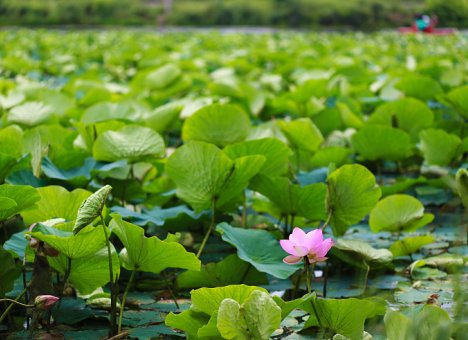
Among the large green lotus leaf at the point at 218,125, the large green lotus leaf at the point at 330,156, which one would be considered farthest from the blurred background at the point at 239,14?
the large green lotus leaf at the point at 218,125

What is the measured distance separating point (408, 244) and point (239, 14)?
57.4 feet

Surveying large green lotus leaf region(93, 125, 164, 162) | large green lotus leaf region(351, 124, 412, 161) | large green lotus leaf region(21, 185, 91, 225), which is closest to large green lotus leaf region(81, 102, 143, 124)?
large green lotus leaf region(93, 125, 164, 162)

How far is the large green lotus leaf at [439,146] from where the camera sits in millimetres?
1422

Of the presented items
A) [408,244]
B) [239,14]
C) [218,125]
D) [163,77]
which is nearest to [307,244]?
[408,244]

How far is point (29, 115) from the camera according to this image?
1560 mm

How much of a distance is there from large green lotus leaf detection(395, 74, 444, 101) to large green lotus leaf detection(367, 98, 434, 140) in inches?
12.7

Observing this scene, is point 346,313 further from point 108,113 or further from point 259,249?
point 108,113

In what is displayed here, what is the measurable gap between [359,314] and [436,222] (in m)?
0.70

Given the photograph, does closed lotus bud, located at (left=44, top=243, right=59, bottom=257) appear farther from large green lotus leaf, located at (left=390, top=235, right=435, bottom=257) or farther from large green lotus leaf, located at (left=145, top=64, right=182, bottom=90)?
large green lotus leaf, located at (left=145, top=64, right=182, bottom=90)

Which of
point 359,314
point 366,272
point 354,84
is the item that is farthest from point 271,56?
point 359,314

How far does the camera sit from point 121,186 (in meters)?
1.19

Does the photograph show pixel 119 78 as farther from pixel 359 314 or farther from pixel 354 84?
pixel 359 314

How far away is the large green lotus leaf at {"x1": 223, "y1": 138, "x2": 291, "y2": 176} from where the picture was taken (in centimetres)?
114

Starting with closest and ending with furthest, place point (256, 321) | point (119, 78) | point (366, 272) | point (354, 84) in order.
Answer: point (256, 321) → point (366, 272) → point (354, 84) → point (119, 78)
